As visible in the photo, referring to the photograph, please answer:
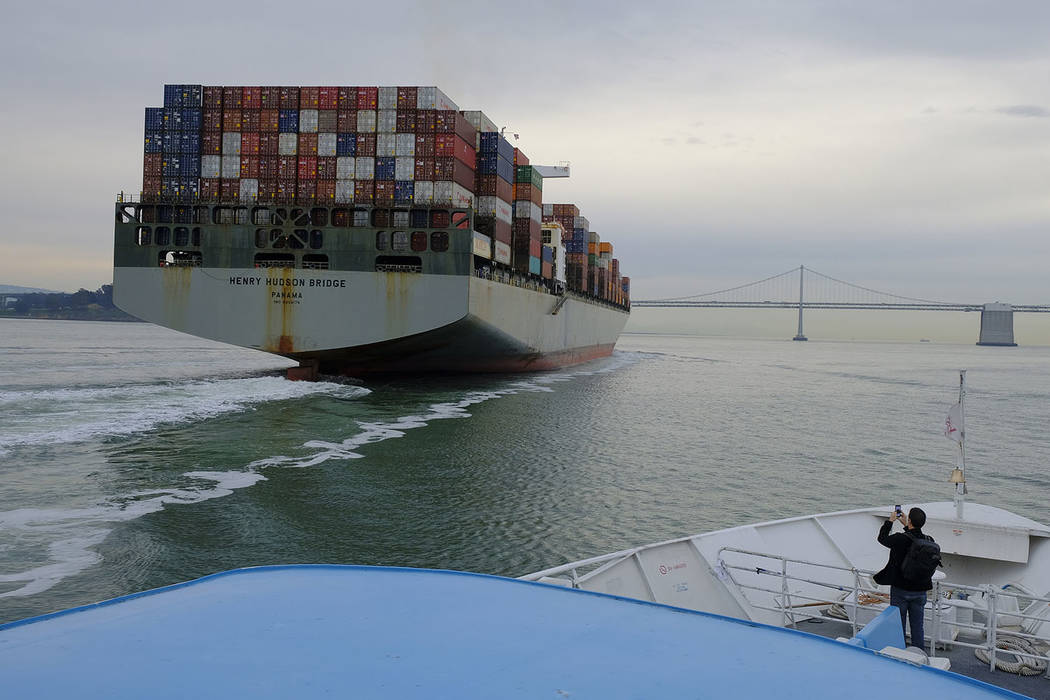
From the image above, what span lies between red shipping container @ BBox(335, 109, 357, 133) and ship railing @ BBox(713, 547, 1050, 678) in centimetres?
2824

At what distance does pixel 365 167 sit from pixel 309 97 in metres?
4.16

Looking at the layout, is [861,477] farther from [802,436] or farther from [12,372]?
[12,372]

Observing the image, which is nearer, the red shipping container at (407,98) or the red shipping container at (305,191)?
the red shipping container at (305,191)

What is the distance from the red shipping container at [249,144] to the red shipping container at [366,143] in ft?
14.2

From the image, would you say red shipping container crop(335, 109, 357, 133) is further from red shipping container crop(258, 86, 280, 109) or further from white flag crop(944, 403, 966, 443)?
white flag crop(944, 403, 966, 443)

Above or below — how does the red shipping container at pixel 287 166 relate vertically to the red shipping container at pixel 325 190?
above

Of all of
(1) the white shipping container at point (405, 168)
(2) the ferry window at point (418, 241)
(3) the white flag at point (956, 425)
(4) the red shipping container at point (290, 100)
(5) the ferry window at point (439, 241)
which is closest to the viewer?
(3) the white flag at point (956, 425)

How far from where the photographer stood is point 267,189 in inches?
1225

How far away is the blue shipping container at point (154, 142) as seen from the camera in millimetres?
31734

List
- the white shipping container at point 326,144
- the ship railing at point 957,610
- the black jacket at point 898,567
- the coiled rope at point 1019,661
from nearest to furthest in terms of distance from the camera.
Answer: the ship railing at point 957,610, the coiled rope at point 1019,661, the black jacket at point 898,567, the white shipping container at point 326,144

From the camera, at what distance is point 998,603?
26.0 ft

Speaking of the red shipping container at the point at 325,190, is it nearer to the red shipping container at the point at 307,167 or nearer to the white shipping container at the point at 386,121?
the red shipping container at the point at 307,167

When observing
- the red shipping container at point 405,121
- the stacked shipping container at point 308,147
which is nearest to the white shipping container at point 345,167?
the stacked shipping container at point 308,147

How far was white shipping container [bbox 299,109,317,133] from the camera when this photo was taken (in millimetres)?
31797
